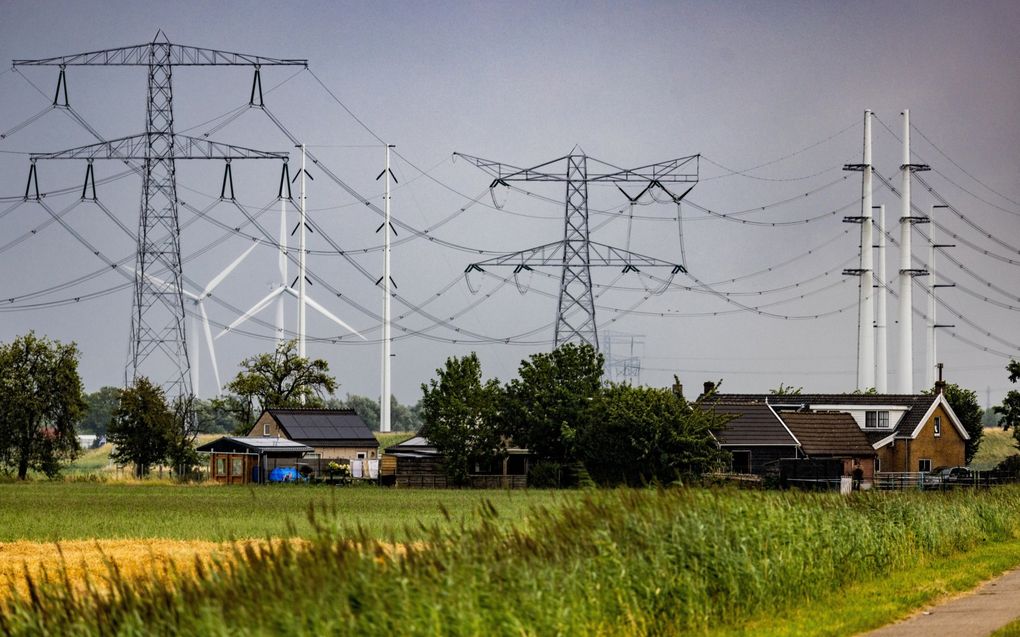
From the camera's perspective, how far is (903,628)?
2061 centimetres

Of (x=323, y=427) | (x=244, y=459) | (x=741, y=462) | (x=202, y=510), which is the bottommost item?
(x=244, y=459)

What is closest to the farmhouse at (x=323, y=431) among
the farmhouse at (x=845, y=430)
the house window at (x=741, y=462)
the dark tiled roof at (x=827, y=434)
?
the farmhouse at (x=845, y=430)

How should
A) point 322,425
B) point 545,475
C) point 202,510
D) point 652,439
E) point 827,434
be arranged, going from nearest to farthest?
point 202,510 → point 652,439 → point 545,475 → point 827,434 → point 322,425

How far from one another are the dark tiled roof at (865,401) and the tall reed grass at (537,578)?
74.4 metres

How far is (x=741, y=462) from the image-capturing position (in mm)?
93562

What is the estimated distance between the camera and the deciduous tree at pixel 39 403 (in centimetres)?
10288

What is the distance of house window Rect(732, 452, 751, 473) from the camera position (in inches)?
3671

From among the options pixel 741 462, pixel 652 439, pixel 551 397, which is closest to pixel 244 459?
pixel 551 397

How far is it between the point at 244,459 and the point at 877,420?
5154 cm

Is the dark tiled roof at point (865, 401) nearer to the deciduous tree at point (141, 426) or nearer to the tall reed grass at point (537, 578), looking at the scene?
the deciduous tree at point (141, 426)

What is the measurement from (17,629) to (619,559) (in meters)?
8.96

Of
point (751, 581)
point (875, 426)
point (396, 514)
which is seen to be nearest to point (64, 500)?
point (396, 514)

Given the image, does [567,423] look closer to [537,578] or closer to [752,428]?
[752,428]

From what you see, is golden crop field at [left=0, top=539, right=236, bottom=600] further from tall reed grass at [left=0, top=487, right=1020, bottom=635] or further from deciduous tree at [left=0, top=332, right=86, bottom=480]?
deciduous tree at [left=0, top=332, right=86, bottom=480]
